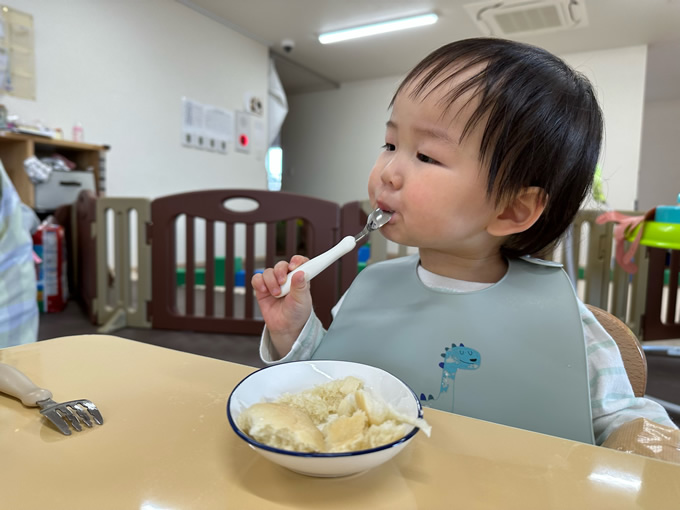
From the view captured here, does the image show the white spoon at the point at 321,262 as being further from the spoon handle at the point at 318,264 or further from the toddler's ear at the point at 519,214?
the toddler's ear at the point at 519,214

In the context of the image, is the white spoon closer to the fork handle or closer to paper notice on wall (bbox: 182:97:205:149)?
the fork handle

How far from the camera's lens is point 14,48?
3012mm

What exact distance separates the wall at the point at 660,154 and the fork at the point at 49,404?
27.1 feet

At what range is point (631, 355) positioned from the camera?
657mm

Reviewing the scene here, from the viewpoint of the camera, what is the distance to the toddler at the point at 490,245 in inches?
23.7

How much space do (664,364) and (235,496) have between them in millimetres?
2309

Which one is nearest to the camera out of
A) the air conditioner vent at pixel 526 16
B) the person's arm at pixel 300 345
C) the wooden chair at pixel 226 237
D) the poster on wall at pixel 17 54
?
the person's arm at pixel 300 345

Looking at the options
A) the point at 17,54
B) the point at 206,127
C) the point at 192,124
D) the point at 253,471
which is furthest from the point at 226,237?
the point at 206,127

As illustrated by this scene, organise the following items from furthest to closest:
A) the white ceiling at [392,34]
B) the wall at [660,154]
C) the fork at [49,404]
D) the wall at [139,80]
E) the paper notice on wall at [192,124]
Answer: the wall at [660,154], the paper notice on wall at [192,124], the white ceiling at [392,34], the wall at [139,80], the fork at [49,404]

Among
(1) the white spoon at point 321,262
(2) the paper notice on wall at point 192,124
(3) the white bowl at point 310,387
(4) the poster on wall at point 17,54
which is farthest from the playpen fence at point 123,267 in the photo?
(2) the paper notice on wall at point 192,124

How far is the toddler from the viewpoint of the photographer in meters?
0.60

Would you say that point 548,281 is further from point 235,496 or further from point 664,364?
point 664,364

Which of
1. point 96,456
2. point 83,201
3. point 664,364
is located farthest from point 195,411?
point 83,201

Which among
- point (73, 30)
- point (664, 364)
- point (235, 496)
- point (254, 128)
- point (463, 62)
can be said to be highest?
point (73, 30)
